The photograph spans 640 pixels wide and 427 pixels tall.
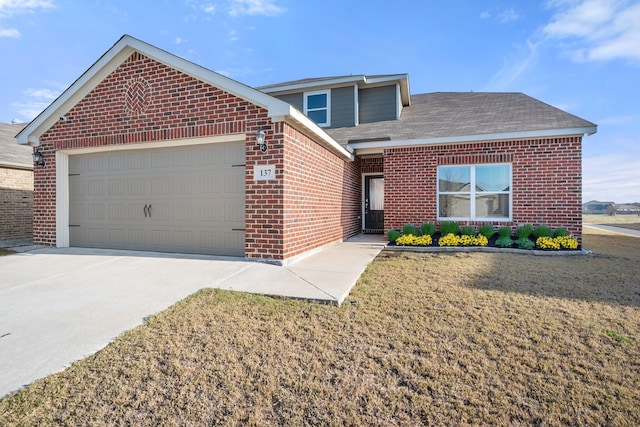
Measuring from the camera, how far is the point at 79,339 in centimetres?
304

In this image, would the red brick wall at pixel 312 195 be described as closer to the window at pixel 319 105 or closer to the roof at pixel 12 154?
the window at pixel 319 105

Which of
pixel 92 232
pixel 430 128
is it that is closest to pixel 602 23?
pixel 430 128

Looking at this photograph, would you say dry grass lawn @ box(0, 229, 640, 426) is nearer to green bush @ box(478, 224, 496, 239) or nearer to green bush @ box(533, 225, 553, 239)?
green bush @ box(533, 225, 553, 239)

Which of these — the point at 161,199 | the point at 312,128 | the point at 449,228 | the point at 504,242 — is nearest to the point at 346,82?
the point at 312,128

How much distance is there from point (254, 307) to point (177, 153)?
4552 mm

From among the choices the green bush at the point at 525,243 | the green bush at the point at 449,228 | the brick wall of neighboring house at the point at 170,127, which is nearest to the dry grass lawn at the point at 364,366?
the brick wall of neighboring house at the point at 170,127

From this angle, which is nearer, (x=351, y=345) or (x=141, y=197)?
(x=351, y=345)

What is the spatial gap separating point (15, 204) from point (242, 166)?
9.66 m

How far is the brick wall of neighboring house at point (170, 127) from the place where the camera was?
19.4 feet

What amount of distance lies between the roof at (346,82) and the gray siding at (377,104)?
0.79 feet

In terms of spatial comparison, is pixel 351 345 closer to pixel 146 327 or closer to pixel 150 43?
pixel 146 327

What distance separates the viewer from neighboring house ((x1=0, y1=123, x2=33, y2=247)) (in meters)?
10.2

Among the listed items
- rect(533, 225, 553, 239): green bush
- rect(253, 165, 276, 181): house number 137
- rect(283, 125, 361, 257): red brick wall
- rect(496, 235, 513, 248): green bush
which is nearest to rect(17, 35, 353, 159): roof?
rect(283, 125, 361, 257): red brick wall

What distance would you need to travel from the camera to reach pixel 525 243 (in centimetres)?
795
